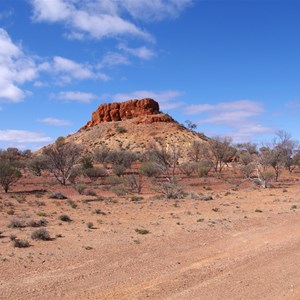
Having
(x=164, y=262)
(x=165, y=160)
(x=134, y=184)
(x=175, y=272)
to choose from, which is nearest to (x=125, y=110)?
(x=165, y=160)

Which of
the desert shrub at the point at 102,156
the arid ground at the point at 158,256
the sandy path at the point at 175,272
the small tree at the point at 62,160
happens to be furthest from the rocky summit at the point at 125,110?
the sandy path at the point at 175,272

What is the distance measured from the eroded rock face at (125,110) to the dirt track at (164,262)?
86399mm

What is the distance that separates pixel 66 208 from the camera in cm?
2331

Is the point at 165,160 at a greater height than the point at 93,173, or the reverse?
the point at 165,160

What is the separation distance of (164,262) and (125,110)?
9547cm

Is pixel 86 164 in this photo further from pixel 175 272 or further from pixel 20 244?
pixel 175 272

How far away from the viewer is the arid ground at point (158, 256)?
850 cm

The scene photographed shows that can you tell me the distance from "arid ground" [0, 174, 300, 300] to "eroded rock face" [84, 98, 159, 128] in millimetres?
83239

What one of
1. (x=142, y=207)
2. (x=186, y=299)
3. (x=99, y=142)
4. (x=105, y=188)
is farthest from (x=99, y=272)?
(x=99, y=142)

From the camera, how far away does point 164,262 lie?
10.8m

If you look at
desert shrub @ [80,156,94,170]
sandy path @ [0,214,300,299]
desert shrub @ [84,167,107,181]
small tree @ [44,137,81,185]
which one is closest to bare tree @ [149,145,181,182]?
desert shrub @ [84,167,107,181]

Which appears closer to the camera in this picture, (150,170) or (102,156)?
(150,170)

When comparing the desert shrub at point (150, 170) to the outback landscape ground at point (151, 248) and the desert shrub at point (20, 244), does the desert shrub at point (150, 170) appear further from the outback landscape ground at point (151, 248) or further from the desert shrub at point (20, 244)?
the desert shrub at point (20, 244)

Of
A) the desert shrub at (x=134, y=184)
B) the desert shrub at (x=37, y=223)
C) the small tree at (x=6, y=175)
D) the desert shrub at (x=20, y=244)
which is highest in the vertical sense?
the small tree at (x=6, y=175)
